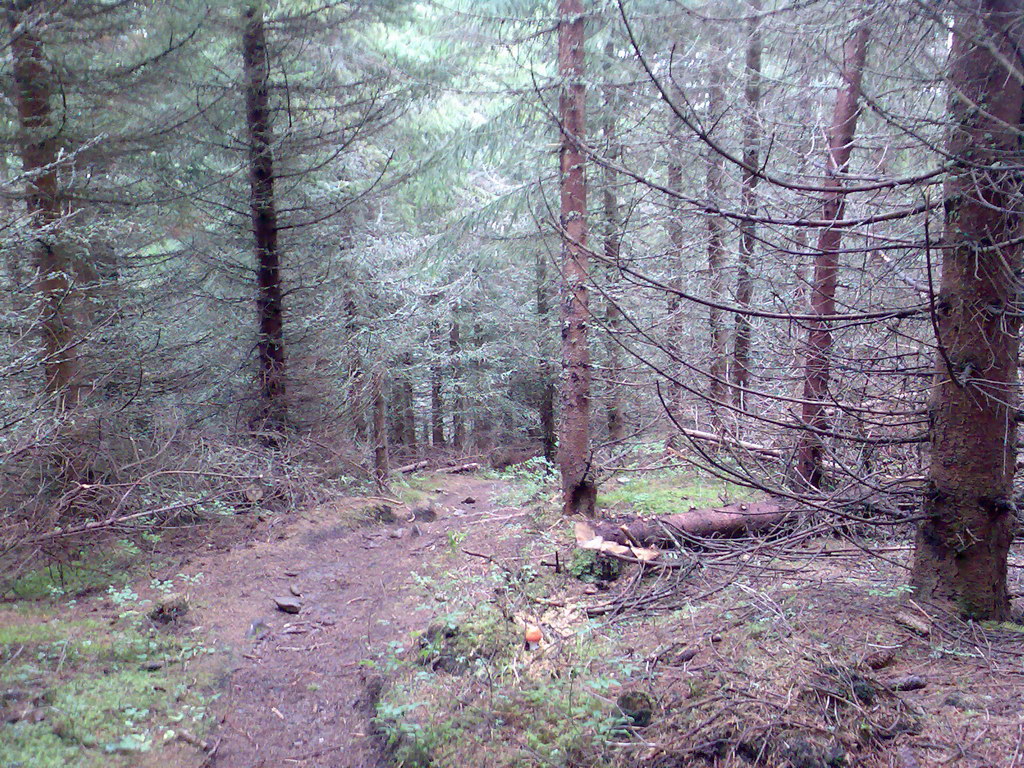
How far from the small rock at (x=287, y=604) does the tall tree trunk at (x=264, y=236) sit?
4.28m

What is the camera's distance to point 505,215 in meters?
12.2

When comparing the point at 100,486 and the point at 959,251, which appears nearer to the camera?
the point at 959,251

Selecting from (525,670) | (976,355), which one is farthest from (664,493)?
(976,355)

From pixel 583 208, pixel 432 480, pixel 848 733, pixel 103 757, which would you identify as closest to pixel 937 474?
pixel 848 733

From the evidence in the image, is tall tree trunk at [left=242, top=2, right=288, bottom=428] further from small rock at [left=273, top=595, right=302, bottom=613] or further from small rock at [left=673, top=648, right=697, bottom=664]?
small rock at [left=673, top=648, right=697, bottom=664]

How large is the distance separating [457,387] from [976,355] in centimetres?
1963

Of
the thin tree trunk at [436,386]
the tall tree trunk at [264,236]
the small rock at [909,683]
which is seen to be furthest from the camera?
the thin tree trunk at [436,386]

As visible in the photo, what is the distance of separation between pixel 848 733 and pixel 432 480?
14.9m

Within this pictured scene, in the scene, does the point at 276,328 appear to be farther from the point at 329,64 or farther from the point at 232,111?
the point at 329,64

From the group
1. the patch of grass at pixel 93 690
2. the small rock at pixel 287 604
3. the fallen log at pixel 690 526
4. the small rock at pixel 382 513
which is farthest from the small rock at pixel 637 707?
the small rock at pixel 382 513

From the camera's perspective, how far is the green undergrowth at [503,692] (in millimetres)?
3875

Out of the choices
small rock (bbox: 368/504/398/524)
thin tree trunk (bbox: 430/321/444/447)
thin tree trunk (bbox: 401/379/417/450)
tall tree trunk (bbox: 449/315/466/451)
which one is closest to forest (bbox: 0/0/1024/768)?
small rock (bbox: 368/504/398/524)

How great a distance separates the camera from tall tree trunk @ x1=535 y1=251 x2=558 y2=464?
18406 millimetres

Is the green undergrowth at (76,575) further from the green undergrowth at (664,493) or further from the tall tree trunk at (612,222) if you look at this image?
the green undergrowth at (664,493)
